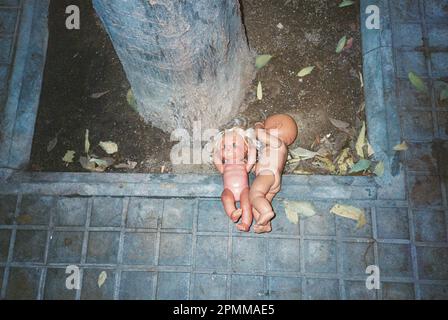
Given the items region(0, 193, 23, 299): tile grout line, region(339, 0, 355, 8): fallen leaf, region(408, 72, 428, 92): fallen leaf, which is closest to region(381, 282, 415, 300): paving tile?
region(408, 72, 428, 92): fallen leaf

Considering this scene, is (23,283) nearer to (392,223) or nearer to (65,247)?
(65,247)

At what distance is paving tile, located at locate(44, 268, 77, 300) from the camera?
8.82 ft

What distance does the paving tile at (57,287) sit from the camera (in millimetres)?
2688

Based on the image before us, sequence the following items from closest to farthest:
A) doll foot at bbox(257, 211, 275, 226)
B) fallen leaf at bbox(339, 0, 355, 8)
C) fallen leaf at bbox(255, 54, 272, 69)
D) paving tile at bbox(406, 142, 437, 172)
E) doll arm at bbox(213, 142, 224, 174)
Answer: doll foot at bbox(257, 211, 275, 226)
doll arm at bbox(213, 142, 224, 174)
paving tile at bbox(406, 142, 437, 172)
fallen leaf at bbox(255, 54, 272, 69)
fallen leaf at bbox(339, 0, 355, 8)

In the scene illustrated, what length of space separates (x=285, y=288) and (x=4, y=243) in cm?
236

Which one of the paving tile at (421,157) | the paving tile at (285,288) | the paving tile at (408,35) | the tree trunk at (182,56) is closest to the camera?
the tree trunk at (182,56)

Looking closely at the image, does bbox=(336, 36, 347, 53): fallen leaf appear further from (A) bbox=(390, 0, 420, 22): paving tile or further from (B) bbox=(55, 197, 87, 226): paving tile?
(B) bbox=(55, 197, 87, 226): paving tile

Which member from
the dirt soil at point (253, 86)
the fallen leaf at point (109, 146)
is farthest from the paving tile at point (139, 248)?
the fallen leaf at point (109, 146)

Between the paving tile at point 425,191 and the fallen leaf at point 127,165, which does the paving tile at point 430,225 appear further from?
the fallen leaf at point 127,165

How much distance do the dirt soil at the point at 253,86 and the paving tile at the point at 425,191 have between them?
669 mm

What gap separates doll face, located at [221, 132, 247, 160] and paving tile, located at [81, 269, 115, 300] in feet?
4.46
